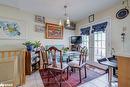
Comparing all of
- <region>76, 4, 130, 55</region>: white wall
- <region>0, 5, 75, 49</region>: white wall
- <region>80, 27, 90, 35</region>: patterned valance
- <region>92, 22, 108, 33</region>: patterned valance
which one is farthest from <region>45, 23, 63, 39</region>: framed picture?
<region>76, 4, 130, 55</region>: white wall

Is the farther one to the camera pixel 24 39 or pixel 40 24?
pixel 40 24

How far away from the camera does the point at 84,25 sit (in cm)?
517

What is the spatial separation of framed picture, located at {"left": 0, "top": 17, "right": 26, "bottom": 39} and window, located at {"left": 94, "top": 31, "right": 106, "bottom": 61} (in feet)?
9.87

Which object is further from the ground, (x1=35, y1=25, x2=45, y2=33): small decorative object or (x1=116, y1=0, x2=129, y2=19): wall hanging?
(x1=116, y1=0, x2=129, y2=19): wall hanging

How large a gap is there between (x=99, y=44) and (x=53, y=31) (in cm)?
215

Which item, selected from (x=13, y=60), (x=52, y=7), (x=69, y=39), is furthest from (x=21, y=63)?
(x=69, y=39)

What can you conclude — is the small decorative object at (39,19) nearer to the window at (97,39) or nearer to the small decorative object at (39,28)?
the small decorative object at (39,28)

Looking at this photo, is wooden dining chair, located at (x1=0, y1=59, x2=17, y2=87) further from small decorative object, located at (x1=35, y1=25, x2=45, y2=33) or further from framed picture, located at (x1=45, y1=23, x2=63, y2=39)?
framed picture, located at (x1=45, y1=23, x2=63, y2=39)

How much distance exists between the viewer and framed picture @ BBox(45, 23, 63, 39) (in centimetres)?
479

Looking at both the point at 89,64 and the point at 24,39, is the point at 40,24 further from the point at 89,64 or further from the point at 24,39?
the point at 89,64

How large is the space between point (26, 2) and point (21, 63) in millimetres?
2004

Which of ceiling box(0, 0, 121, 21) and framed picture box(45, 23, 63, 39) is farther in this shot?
framed picture box(45, 23, 63, 39)

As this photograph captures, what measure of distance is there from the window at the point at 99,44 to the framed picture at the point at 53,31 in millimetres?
1694

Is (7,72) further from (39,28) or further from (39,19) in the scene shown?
(39,19)
